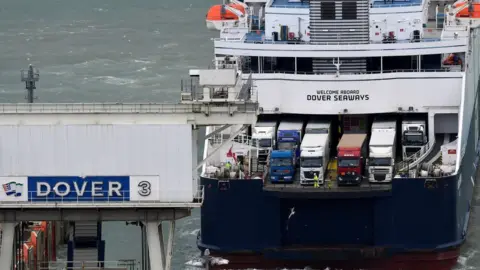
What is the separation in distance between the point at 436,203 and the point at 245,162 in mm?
7565

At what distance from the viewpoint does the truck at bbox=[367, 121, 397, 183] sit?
70.2 metres

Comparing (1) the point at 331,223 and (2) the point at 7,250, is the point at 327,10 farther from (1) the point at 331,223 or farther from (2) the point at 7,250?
(2) the point at 7,250

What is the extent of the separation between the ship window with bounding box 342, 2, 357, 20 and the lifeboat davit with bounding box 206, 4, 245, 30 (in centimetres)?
596

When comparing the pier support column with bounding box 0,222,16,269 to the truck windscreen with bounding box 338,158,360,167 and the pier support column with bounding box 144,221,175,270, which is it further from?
the truck windscreen with bounding box 338,158,360,167

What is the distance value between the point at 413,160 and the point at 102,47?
163 ft

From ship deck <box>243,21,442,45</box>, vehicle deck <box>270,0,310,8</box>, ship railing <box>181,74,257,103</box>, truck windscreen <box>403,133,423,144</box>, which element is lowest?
truck windscreen <box>403,133,423,144</box>

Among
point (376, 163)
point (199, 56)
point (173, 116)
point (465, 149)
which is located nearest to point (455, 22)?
point (465, 149)

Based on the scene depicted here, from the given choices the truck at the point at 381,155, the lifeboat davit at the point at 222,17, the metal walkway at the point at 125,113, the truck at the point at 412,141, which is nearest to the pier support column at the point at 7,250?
the metal walkway at the point at 125,113

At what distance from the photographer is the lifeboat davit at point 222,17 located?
81.8m

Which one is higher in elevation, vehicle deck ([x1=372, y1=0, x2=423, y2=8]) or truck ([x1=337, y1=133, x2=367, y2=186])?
vehicle deck ([x1=372, y1=0, x2=423, y2=8])

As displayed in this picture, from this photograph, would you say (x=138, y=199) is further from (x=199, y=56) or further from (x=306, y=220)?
(x=199, y=56)

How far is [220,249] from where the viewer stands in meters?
70.4

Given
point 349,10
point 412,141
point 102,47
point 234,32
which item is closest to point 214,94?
point 412,141

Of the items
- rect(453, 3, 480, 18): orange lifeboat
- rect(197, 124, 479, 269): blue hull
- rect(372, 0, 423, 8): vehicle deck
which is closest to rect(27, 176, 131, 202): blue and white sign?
rect(197, 124, 479, 269): blue hull
